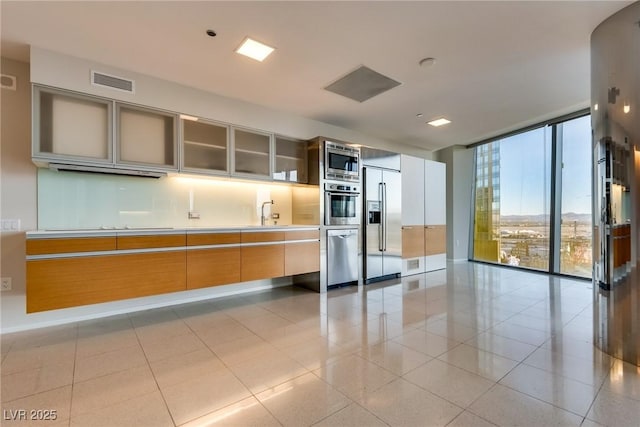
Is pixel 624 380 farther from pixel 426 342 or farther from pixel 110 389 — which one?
pixel 110 389

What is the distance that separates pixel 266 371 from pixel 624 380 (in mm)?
2385

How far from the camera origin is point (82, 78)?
2719mm

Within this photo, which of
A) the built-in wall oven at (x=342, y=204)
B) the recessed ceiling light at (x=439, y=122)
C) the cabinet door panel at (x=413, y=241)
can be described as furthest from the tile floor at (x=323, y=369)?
the recessed ceiling light at (x=439, y=122)

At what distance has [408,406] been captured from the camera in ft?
5.17

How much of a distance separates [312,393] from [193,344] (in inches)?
48.9

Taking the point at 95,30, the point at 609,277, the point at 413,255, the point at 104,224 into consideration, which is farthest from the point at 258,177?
the point at 609,277

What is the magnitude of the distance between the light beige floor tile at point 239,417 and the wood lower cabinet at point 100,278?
1.69 m

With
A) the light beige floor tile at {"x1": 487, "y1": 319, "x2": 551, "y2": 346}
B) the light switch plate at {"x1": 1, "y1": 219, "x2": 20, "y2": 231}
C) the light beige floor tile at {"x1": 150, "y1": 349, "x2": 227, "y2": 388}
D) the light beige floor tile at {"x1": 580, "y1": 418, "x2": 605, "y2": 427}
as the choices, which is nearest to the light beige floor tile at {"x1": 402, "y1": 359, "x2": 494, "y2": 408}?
the light beige floor tile at {"x1": 580, "y1": 418, "x2": 605, "y2": 427}

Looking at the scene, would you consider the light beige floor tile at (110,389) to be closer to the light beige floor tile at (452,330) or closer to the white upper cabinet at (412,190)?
the light beige floor tile at (452,330)

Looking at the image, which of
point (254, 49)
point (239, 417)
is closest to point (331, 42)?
point (254, 49)

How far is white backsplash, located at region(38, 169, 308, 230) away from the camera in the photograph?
2838 mm

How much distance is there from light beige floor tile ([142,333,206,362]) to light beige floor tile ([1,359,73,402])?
0.48 metres

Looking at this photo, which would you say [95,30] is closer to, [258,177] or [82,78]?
[82,78]

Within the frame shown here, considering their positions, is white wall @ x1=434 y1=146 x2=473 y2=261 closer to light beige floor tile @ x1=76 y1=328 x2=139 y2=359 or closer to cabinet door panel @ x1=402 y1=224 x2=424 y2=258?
cabinet door panel @ x1=402 y1=224 x2=424 y2=258
